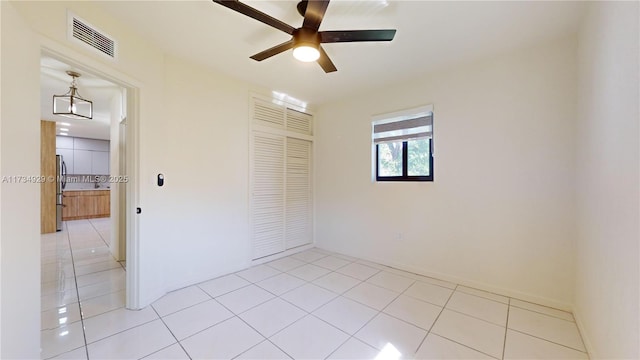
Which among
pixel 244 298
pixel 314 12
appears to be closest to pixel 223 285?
pixel 244 298

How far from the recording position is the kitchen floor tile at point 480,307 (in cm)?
208

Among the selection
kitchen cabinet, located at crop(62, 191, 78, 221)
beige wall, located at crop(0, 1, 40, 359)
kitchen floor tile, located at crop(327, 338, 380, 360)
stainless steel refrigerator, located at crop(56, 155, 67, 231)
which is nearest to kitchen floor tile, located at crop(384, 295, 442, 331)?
kitchen floor tile, located at crop(327, 338, 380, 360)

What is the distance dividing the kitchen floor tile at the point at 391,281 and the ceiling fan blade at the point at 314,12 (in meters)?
2.68

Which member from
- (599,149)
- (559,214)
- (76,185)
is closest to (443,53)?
(599,149)

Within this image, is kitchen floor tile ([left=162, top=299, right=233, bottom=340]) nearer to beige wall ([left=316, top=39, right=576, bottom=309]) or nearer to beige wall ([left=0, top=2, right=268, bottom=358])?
beige wall ([left=0, top=2, right=268, bottom=358])

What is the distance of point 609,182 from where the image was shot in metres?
1.42

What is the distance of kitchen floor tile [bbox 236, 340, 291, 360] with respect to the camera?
1604 mm

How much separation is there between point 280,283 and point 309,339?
107 cm

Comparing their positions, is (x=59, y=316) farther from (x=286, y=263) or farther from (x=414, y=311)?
(x=414, y=311)

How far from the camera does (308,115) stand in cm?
418

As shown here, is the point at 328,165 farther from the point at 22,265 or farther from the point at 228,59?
the point at 22,265

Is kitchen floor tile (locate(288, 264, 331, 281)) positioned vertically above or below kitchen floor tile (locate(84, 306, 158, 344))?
below

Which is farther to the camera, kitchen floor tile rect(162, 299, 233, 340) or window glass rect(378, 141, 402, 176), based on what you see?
window glass rect(378, 141, 402, 176)

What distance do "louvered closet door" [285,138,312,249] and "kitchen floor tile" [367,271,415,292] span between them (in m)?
1.50
